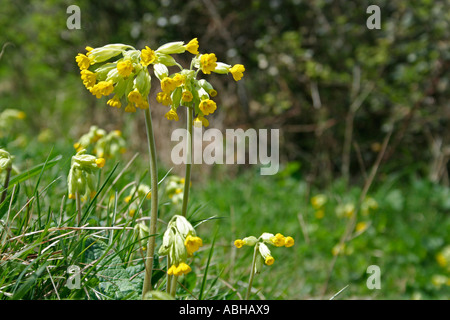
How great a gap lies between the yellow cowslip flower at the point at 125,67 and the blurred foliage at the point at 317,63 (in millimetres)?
3839

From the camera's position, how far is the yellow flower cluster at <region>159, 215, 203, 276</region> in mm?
1189

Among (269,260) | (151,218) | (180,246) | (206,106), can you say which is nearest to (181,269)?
(180,246)

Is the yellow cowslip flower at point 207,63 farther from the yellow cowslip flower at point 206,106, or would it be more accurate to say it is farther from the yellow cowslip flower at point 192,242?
the yellow cowslip flower at point 192,242

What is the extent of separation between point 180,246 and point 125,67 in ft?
1.60

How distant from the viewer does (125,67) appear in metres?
1.26

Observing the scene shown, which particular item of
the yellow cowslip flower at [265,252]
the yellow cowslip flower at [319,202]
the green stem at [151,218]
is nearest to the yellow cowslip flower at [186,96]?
the green stem at [151,218]

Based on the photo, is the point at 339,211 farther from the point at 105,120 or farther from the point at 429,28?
the point at 105,120

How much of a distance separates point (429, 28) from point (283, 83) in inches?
62.0

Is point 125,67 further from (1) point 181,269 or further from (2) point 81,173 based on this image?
(1) point 181,269

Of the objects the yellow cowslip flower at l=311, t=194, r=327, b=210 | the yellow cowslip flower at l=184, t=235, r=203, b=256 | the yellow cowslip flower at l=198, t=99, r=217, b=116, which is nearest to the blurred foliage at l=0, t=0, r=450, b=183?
the yellow cowslip flower at l=311, t=194, r=327, b=210

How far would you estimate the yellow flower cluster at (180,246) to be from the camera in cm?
119

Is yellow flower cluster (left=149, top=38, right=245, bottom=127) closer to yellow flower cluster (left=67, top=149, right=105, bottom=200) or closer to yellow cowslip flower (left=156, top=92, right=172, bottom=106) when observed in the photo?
yellow cowslip flower (left=156, top=92, right=172, bottom=106)
